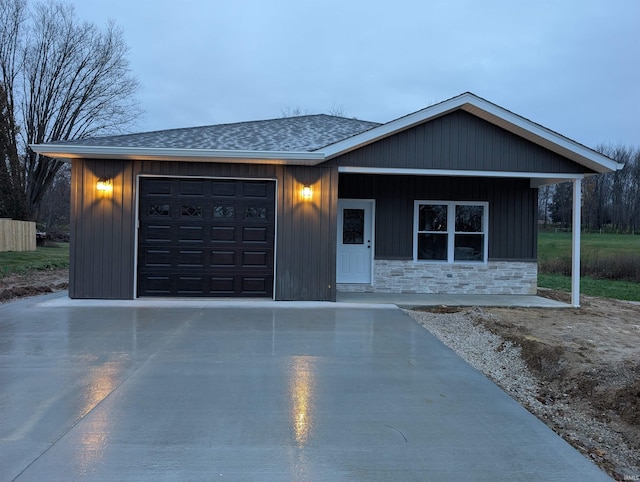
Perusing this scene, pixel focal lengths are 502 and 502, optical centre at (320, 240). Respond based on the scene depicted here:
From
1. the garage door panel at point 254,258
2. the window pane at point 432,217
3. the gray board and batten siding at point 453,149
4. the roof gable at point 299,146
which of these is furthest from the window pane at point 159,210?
the window pane at point 432,217

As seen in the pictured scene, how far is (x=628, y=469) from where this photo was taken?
11.6ft

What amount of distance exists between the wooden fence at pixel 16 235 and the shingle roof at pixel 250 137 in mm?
19173

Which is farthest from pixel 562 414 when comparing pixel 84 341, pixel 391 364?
pixel 84 341

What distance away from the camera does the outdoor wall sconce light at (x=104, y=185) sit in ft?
32.8

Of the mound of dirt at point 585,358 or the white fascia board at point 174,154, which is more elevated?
the white fascia board at point 174,154

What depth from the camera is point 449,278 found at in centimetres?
1231

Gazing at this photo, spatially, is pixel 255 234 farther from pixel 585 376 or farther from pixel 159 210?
pixel 585 376

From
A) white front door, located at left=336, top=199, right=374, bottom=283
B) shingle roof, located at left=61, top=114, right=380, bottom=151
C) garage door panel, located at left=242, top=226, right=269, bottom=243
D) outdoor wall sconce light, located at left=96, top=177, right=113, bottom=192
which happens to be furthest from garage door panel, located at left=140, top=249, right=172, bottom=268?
white front door, located at left=336, top=199, right=374, bottom=283

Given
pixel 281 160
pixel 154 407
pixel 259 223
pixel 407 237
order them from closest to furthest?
pixel 154 407
pixel 281 160
pixel 259 223
pixel 407 237

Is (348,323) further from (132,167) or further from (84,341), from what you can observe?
(132,167)

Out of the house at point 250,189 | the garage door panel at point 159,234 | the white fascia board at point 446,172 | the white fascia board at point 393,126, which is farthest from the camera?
the garage door panel at point 159,234

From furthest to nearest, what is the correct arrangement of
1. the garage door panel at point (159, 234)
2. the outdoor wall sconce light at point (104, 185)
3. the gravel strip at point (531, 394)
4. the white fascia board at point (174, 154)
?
the garage door panel at point (159, 234) < the outdoor wall sconce light at point (104, 185) < the white fascia board at point (174, 154) < the gravel strip at point (531, 394)

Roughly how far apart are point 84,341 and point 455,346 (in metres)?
5.14

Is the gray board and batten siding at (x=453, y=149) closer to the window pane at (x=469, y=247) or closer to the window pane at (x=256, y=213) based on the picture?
the window pane at (x=256, y=213)
